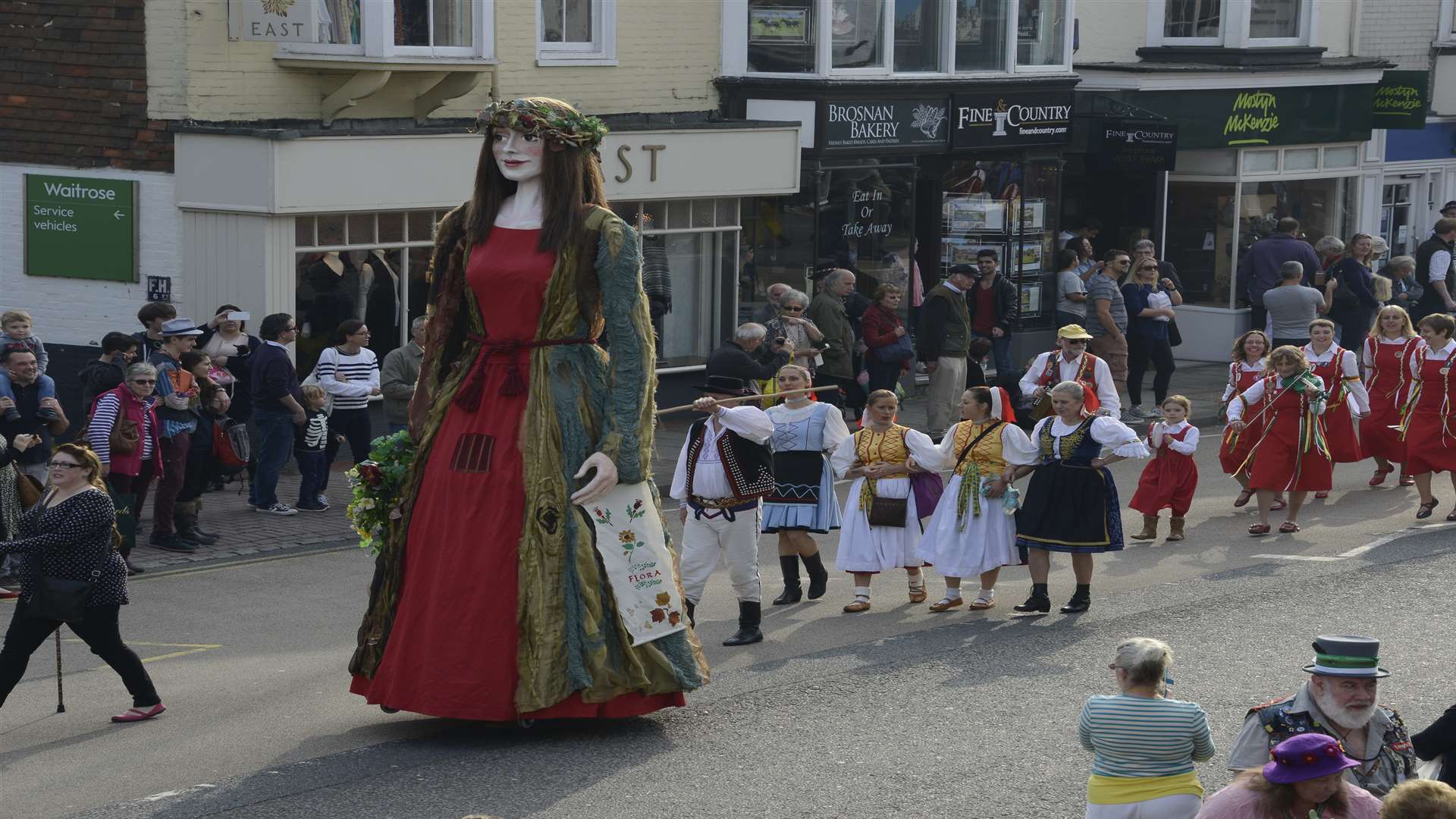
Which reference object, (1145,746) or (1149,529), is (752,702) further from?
(1149,529)

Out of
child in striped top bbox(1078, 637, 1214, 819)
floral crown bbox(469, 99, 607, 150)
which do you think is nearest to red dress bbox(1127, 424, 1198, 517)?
floral crown bbox(469, 99, 607, 150)

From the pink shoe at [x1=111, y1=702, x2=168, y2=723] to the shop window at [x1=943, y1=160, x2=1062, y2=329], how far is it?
13.9 m

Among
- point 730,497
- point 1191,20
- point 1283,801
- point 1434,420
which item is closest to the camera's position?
point 1283,801

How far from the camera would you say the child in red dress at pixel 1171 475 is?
14016mm

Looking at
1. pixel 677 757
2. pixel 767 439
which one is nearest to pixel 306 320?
pixel 767 439

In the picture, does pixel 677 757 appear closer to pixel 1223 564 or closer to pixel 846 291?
pixel 1223 564

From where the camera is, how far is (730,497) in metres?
10.8

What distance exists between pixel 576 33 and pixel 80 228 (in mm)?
5086

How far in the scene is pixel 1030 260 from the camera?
23.0 metres

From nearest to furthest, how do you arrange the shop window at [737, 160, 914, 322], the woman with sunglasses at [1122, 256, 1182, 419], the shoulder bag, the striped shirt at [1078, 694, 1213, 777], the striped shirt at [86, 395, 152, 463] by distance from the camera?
the striped shirt at [1078, 694, 1213, 777] < the shoulder bag < the striped shirt at [86, 395, 152, 463] < the woman with sunglasses at [1122, 256, 1182, 419] < the shop window at [737, 160, 914, 322]

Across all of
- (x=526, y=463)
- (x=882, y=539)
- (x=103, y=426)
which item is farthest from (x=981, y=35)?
(x=526, y=463)

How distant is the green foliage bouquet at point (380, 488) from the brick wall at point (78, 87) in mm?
8080

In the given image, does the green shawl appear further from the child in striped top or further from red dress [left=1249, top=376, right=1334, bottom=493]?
red dress [left=1249, top=376, right=1334, bottom=493]

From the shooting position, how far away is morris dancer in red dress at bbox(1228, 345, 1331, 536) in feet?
47.5
